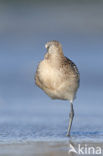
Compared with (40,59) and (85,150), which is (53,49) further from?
(40,59)

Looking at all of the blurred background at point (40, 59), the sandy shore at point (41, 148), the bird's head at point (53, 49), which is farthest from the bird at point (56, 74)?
the sandy shore at point (41, 148)

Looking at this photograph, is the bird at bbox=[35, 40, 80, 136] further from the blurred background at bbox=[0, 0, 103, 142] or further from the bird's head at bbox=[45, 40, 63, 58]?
the blurred background at bbox=[0, 0, 103, 142]

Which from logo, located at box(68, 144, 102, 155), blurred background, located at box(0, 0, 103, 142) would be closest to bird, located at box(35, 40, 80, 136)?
blurred background, located at box(0, 0, 103, 142)

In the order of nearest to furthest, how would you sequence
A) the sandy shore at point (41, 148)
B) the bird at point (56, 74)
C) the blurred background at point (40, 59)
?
the sandy shore at point (41, 148) < the bird at point (56, 74) < the blurred background at point (40, 59)

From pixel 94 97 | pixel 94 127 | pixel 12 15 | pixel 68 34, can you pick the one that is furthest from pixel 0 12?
pixel 94 127

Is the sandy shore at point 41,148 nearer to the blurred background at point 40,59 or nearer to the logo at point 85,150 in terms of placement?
the logo at point 85,150
